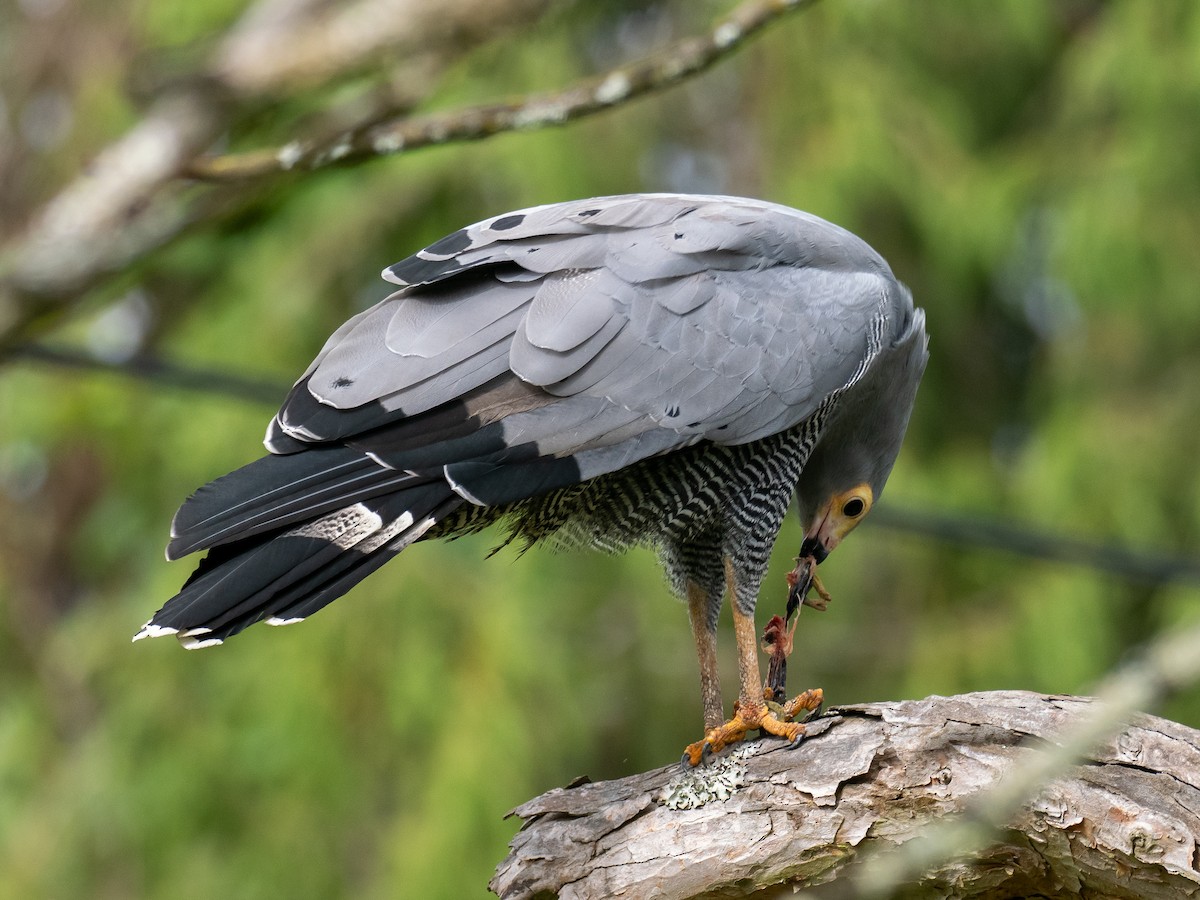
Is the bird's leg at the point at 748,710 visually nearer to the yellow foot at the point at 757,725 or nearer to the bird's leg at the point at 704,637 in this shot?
the yellow foot at the point at 757,725

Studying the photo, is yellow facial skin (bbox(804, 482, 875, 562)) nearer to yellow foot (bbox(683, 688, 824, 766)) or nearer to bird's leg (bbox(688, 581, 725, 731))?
bird's leg (bbox(688, 581, 725, 731))

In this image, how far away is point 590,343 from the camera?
338cm

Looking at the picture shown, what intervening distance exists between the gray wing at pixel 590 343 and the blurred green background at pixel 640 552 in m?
3.14

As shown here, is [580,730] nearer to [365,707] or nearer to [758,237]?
[365,707]

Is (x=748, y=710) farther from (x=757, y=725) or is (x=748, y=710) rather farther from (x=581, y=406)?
(x=581, y=406)

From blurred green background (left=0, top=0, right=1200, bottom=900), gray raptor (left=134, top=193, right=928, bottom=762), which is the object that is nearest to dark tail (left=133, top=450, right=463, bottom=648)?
gray raptor (left=134, top=193, right=928, bottom=762)

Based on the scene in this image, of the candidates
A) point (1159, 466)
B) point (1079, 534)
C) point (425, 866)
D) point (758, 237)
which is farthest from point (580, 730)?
point (758, 237)

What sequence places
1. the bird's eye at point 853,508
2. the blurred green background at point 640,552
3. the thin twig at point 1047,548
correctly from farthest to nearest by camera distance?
1. the blurred green background at point 640,552
2. the thin twig at point 1047,548
3. the bird's eye at point 853,508

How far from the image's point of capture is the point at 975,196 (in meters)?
7.74

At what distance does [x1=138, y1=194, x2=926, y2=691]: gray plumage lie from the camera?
9.78ft

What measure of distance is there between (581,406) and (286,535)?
2.54 ft

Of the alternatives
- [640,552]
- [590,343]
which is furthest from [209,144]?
[640,552]

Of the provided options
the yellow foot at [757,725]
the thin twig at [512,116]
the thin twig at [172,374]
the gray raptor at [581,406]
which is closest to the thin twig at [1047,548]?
the gray raptor at [581,406]

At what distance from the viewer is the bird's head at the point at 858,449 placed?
162 inches
